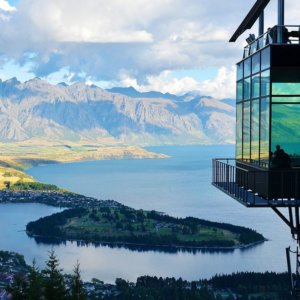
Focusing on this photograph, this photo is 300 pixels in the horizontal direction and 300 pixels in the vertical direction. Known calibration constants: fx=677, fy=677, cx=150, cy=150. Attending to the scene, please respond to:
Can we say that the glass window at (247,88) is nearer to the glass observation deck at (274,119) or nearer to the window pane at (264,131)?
the glass observation deck at (274,119)

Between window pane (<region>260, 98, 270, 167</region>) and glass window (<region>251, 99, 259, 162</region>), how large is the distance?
1.21 feet

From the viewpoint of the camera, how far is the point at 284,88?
14523mm

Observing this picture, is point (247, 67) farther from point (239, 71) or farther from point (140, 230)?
point (140, 230)

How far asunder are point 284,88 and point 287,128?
91 cm

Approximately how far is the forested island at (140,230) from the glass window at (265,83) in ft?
399

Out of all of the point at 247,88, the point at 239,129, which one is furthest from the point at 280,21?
the point at 239,129

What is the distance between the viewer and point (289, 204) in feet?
45.9

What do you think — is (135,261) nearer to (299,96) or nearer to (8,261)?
(8,261)

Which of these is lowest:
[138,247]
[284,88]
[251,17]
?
[138,247]

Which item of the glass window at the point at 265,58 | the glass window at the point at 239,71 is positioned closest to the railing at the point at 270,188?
the glass window at the point at 265,58

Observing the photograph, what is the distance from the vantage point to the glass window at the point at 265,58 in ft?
47.4

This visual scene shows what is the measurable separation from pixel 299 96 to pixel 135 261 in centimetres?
11514

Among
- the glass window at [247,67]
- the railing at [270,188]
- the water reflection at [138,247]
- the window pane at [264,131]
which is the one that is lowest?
the water reflection at [138,247]

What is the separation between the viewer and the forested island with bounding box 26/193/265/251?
144 metres
